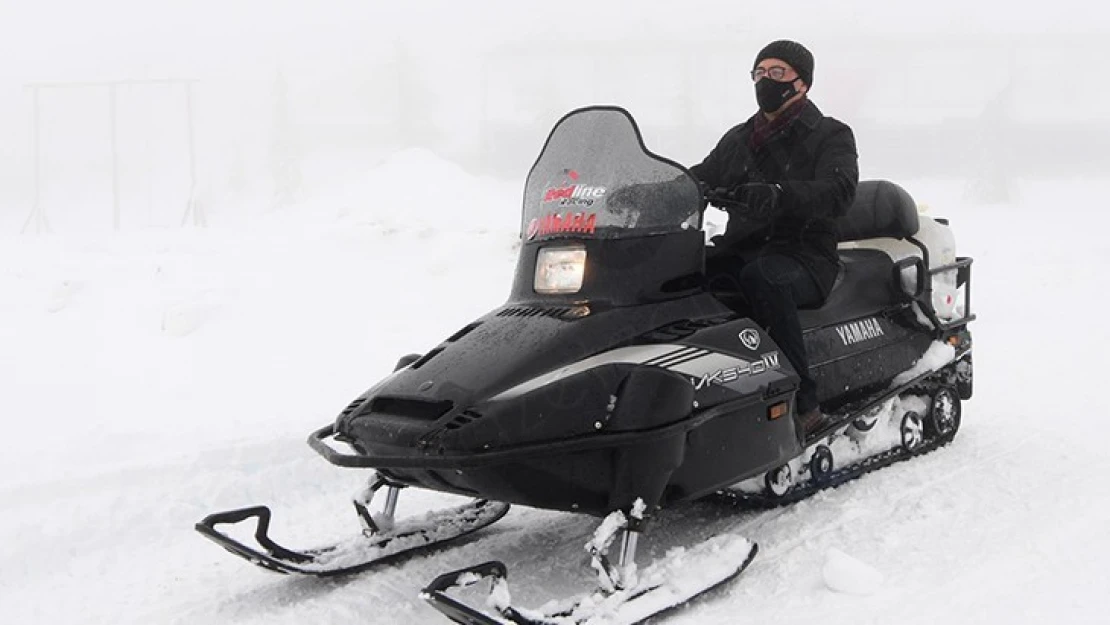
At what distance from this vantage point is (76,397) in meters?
6.90

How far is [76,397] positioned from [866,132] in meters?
24.2

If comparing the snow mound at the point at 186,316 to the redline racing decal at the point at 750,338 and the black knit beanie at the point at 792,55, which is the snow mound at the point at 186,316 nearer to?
the black knit beanie at the point at 792,55

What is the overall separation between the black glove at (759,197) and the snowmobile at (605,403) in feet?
0.50

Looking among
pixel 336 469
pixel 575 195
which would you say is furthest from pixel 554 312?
pixel 336 469

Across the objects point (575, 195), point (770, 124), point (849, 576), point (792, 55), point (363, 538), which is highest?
point (792, 55)

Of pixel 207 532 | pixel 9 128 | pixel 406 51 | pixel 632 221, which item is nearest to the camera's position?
pixel 207 532

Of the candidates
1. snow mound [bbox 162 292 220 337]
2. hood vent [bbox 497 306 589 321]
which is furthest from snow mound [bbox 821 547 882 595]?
snow mound [bbox 162 292 220 337]

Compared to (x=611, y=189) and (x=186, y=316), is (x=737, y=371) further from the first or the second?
(x=186, y=316)

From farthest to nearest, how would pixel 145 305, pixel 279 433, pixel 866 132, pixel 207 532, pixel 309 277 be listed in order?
pixel 866 132 → pixel 309 277 → pixel 145 305 → pixel 279 433 → pixel 207 532

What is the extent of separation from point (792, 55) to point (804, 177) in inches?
19.7

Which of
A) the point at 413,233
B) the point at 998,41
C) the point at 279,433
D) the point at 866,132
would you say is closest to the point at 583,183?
the point at 279,433

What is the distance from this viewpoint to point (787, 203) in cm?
426

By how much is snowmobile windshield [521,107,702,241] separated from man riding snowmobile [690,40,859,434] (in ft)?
0.82

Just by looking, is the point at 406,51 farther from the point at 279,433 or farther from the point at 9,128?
the point at 279,433
